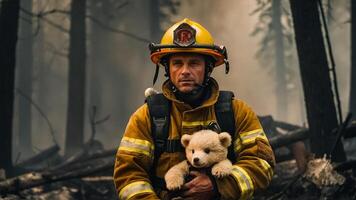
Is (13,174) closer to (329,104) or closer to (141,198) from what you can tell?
(329,104)

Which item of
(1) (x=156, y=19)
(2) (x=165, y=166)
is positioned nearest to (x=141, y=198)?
(2) (x=165, y=166)

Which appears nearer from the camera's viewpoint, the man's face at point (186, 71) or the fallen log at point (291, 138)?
the man's face at point (186, 71)

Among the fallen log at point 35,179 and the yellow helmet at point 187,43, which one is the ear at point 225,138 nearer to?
the yellow helmet at point 187,43

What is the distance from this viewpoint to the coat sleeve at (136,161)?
3160mm

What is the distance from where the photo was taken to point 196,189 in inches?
124

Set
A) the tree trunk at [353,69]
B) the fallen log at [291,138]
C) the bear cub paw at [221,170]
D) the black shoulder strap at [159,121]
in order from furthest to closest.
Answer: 1. the tree trunk at [353,69]
2. the fallen log at [291,138]
3. the black shoulder strap at [159,121]
4. the bear cub paw at [221,170]

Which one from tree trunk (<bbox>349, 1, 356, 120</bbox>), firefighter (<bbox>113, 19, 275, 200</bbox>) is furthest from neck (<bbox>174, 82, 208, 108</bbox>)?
tree trunk (<bbox>349, 1, 356, 120</bbox>)

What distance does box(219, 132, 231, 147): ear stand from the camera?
3176 mm

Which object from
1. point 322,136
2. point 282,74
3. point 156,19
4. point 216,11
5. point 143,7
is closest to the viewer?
point 322,136

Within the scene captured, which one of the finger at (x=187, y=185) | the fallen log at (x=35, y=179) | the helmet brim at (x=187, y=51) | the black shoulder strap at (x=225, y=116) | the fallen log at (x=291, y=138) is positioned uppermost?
the helmet brim at (x=187, y=51)

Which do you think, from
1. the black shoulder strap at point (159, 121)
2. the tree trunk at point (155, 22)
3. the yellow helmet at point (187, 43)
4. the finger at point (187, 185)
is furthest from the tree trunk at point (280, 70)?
the finger at point (187, 185)

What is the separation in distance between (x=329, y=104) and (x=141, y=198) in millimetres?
5028

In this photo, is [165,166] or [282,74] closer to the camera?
[165,166]

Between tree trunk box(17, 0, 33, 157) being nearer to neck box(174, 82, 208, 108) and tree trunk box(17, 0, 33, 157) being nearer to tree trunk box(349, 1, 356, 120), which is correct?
tree trunk box(349, 1, 356, 120)
